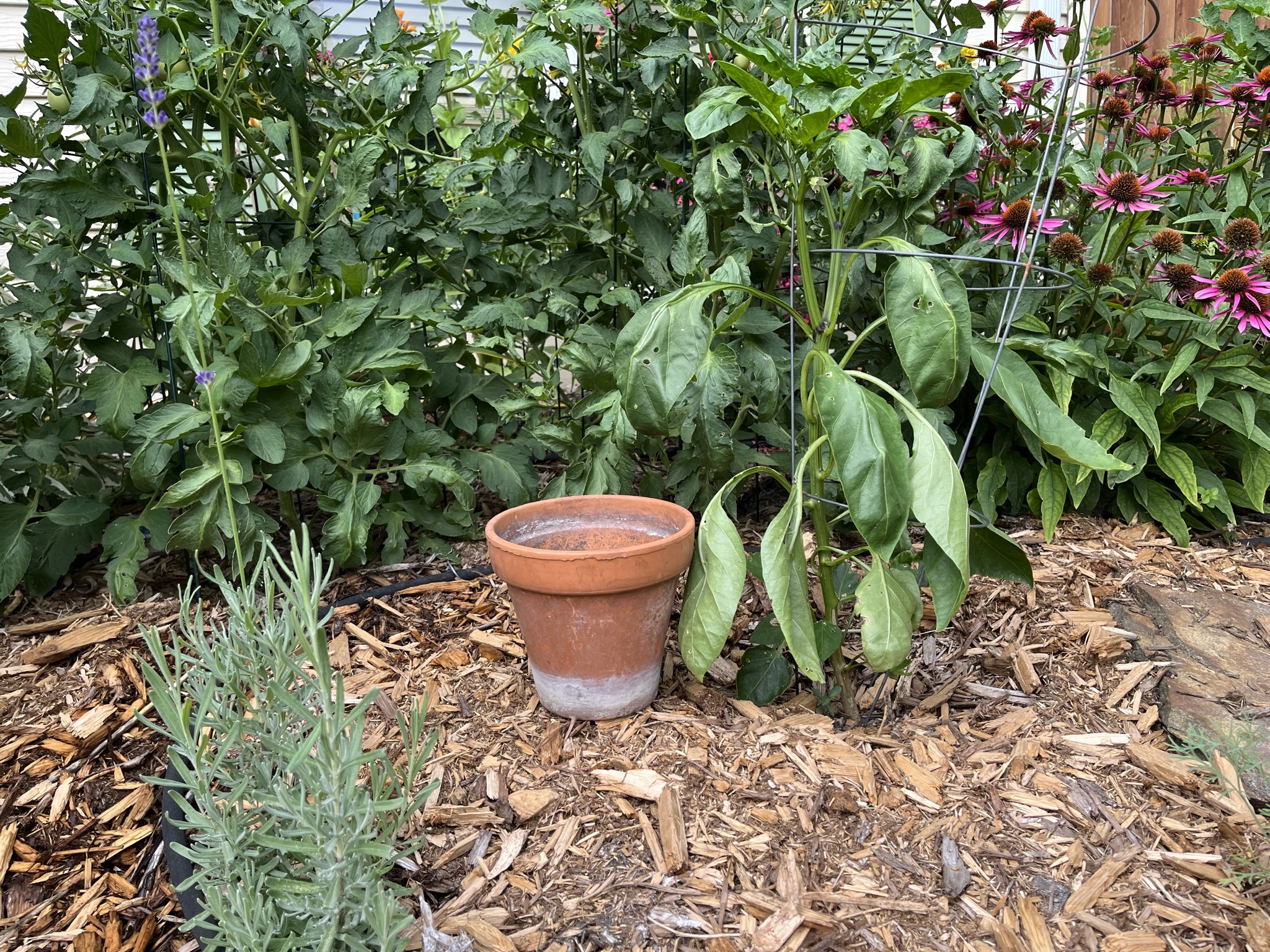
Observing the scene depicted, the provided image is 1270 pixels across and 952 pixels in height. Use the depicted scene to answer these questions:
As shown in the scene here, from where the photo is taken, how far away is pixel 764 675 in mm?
1840

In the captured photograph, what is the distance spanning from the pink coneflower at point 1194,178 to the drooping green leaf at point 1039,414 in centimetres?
115

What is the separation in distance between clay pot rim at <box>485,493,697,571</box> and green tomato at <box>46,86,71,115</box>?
4.86 feet

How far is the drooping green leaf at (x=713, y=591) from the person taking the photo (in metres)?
1.64

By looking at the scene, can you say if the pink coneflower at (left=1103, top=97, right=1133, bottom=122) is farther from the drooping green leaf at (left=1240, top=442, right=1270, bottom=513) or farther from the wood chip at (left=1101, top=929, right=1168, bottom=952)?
the wood chip at (left=1101, top=929, right=1168, bottom=952)

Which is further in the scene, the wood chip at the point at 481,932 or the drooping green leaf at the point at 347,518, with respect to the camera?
the drooping green leaf at the point at 347,518

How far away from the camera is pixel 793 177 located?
1.61 m

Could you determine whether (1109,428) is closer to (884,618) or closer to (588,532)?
(884,618)

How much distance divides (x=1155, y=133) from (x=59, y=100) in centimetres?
292

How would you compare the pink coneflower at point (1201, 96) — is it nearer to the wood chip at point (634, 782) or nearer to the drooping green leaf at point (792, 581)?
the drooping green leaf at point (792, 581)

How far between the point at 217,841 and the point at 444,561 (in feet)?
4.50

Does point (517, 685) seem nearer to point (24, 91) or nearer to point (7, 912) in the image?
point (7, 912)

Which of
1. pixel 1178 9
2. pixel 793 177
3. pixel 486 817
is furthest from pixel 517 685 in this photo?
pixel 1178 9

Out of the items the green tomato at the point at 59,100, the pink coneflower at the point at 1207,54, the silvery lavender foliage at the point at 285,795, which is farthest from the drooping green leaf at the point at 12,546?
the pink coneflower at the point at 1207,54

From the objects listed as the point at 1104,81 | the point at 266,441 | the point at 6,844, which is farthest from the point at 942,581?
the point at 1104,81
